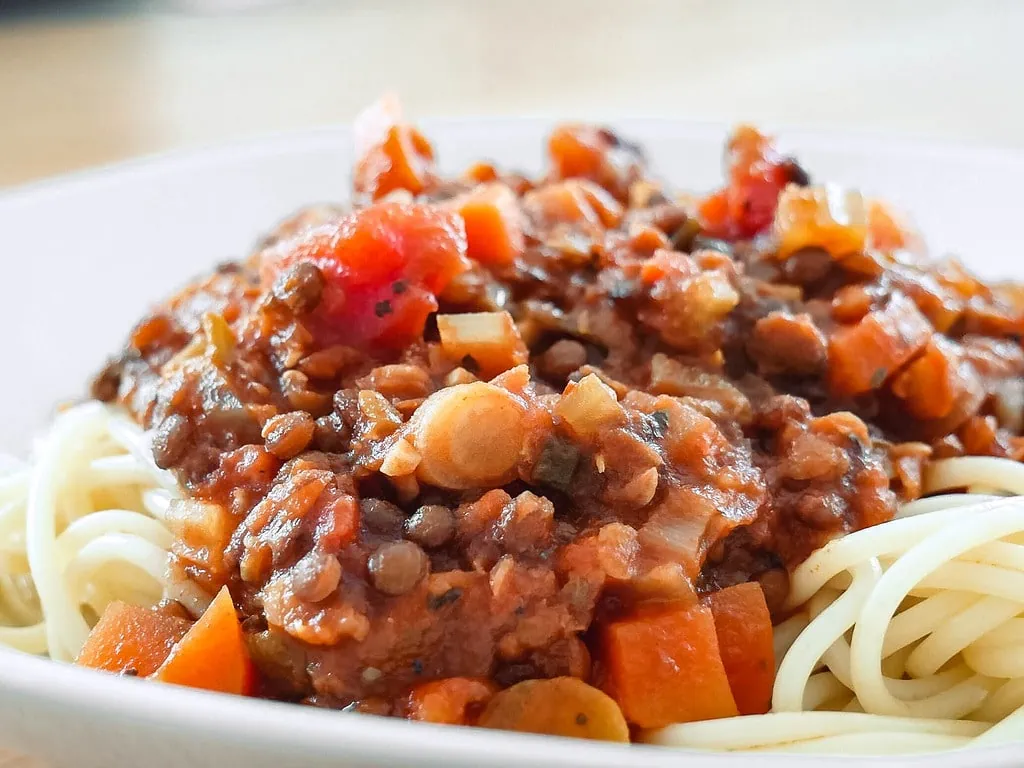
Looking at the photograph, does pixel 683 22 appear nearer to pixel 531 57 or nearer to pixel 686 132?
pixel 531 57

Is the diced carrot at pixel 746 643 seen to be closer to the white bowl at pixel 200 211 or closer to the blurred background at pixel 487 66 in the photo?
the white bowl at pixel 200 211

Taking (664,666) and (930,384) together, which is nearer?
(664,666)

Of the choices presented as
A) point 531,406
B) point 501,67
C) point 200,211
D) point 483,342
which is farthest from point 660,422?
point 501,67

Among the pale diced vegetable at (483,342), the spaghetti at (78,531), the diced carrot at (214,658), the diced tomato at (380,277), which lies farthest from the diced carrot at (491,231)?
the diced carrot at (214,658)

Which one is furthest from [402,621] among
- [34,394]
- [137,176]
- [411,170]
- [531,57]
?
[531,57]

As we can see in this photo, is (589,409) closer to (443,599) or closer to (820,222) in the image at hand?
(443,599)

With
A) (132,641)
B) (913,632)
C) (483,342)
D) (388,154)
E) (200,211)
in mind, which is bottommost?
(913,632)

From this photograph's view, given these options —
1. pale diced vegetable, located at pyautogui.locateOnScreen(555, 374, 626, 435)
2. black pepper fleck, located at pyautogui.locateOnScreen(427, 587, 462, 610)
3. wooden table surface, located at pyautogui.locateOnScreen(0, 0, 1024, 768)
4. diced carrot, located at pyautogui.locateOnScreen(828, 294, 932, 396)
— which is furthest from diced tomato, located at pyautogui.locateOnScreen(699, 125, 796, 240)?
wooden table surface, located at pyautogui.locateOnScreen(0, 0, 1024, 768)
